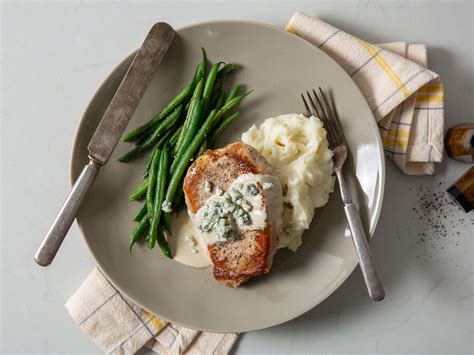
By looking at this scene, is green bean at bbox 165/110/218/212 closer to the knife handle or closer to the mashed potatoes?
the mashed potatoes

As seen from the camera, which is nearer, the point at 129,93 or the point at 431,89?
the point at 129,93

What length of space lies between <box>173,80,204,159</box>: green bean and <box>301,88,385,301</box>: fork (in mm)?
937

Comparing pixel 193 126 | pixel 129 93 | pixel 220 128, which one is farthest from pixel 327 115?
pixel 129 93

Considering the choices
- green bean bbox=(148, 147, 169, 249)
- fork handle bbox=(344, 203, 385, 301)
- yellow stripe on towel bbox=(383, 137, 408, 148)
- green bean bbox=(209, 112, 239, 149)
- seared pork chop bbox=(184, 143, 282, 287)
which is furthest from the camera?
yellow stripe on towel bbox=(383, 137, 408, 148)

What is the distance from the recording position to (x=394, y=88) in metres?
4.61

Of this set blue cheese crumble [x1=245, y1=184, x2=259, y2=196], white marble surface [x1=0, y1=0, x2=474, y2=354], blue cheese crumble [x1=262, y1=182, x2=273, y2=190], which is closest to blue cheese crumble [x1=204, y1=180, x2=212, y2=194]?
blue cheese crumble [x1=245, y1=184, x2=259, y2=196]

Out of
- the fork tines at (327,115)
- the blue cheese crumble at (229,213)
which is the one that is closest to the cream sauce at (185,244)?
the blue cheese crumble at (229,213)

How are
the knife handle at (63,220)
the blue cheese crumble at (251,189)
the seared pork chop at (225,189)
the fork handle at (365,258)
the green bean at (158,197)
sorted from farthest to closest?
the green bean at (158,197), the knife handle at (63,220), the fork handle at (365,258), the seared pork chop at (225,189), the blue cheese crumble at (251,189)

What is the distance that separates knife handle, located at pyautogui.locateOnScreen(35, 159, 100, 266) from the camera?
4.38 meters

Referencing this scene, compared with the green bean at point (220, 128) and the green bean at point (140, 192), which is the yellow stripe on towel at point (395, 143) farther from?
the green bean at point (140, 192)

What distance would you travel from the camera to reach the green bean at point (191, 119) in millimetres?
4500

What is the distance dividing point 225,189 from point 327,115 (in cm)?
124

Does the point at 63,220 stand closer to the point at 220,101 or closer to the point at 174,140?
A: the point at 174,140

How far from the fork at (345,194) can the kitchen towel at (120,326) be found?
1.47 m
